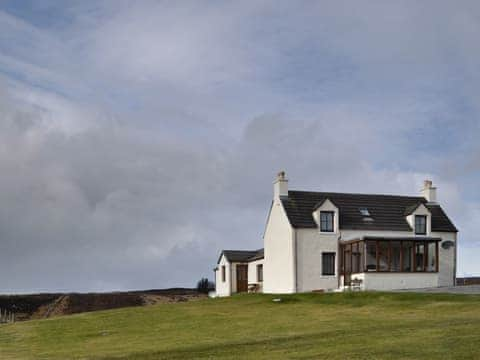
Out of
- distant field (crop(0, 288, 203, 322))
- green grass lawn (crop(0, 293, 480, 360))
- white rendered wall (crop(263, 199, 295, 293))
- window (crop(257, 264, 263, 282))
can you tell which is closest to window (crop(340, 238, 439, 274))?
white rendered wall (crop(263, 199, 295, 293))

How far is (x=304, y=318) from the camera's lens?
30609mm

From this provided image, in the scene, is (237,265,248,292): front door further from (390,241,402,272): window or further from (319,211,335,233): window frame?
(390,241,402,272): window

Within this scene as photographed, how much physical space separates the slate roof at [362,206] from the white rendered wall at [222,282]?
12061 mm

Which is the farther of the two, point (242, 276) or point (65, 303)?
point (65, 303)

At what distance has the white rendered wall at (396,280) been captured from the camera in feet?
144

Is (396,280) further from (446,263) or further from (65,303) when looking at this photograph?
(65,303)

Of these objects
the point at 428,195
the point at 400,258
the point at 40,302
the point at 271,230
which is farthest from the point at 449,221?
the point at 40,302

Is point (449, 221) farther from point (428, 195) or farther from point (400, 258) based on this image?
point (400, 258)

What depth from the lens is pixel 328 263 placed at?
46.3 m

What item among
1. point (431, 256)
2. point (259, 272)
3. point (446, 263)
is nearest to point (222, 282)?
point (259, 272)

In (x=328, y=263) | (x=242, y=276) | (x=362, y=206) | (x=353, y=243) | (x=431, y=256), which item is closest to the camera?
Result: (x=353, y=243)

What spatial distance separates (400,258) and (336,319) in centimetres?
1721

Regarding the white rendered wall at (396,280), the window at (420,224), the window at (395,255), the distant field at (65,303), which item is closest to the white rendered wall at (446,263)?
the window at (420,224)

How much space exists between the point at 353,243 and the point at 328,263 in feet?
7.35
